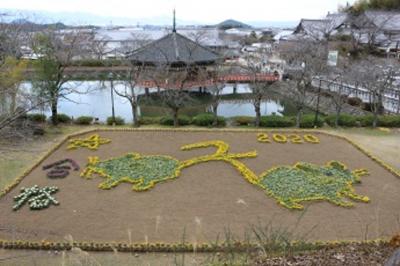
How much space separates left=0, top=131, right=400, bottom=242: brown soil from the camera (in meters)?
9.91

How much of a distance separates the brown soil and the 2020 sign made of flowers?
0.94ft

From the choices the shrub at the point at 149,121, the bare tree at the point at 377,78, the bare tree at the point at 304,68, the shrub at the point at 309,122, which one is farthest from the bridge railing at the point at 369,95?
the shrub at the point at 149,121

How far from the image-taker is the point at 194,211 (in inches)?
432

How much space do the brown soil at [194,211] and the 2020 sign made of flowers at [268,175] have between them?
0.29 m

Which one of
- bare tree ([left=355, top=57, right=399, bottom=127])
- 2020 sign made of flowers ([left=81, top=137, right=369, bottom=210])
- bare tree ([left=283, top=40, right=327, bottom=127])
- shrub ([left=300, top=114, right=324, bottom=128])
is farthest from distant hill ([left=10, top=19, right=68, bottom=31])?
bare tree ([left=355, top=57, right=399, bottom=127])

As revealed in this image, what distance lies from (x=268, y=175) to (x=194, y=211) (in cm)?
346

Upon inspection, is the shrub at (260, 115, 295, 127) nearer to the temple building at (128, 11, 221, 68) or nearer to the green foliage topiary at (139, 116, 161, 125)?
the green foliage topiary at (139, 116, 161, 125)

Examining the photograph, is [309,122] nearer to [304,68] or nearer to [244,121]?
[244,121]

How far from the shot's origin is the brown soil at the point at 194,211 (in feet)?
32.5

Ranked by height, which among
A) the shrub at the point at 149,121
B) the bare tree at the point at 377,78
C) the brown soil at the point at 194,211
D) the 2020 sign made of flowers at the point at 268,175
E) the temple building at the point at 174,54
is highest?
the temple building at the point at 174,54

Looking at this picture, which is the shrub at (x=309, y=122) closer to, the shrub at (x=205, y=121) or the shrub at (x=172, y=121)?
the shrub at (x=205, y=121)

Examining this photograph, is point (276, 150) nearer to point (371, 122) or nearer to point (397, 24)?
point (371, 122)

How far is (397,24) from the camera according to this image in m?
42.2

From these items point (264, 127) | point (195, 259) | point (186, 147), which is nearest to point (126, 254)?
→ point (195, 259)
